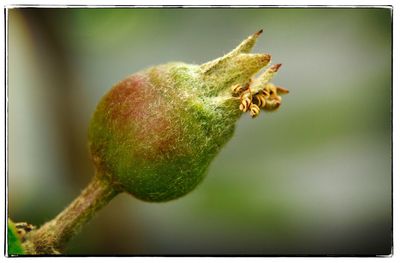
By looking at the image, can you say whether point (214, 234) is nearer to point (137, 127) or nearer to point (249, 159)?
point (249, 159)

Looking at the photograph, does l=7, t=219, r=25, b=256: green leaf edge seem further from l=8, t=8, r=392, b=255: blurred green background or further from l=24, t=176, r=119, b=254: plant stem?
l=8, t=8, r=392, b=255: blurred green background

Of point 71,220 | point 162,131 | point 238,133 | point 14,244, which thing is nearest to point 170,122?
point 162,131

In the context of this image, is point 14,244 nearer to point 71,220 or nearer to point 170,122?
point 71,220

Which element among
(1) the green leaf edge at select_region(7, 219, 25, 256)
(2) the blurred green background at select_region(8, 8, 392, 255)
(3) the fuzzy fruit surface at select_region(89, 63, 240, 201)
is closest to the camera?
(3) the fuzzy fruit surface at select_region(89, 63, 240, 201)

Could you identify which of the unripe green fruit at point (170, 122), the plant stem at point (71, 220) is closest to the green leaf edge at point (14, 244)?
the plant stem at point (71, 220)

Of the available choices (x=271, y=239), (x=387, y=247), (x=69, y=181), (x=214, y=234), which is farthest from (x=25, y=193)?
(x=387, y=247)

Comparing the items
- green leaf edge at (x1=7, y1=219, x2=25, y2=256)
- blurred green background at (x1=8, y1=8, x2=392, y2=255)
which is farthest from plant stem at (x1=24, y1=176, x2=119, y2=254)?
blurred green background at (x1=8, y1=8, x2=392, y2=255)

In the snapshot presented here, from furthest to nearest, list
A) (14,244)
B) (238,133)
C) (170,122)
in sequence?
(238,133) < (14,244) < (170,122)
